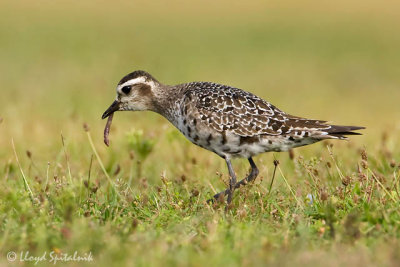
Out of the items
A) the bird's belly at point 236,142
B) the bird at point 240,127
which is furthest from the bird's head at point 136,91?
the bird's belly at point 236,142

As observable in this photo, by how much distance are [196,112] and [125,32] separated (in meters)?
18.3

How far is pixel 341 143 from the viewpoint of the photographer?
462 inches

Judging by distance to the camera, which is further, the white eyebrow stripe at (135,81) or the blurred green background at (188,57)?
the blurred green background at (188,57)

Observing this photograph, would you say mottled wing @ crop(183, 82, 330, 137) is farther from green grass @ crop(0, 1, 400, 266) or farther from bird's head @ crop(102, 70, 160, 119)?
bird's head @ crop(102, 70, 160, 119)

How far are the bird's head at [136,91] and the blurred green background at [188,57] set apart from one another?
2.38 ft

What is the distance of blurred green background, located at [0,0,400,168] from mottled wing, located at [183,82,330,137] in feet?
5.20

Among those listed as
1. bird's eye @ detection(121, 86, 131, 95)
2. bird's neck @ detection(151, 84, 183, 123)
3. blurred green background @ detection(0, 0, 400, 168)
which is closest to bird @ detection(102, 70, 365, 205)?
bird's neck @ detection(151, 84, 183, 123)

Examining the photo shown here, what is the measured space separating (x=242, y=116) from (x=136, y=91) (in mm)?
1686

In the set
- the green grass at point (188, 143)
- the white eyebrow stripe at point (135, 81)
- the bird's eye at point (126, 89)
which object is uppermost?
the white eyebrow stripe at point (135, 81)

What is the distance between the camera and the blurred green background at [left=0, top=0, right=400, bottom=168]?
14.2 meters

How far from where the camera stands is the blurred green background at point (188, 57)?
14.2 metres

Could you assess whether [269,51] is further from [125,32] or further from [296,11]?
[296,11]

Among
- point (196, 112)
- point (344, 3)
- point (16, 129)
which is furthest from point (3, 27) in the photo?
point (196, 112)

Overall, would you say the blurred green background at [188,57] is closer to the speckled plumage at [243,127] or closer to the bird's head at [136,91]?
the bird's head at [136,91]
